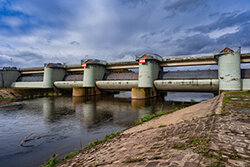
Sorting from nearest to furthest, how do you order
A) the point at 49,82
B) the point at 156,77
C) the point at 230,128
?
the point at 230,128 → the point at 156,77 → the point at 49,82

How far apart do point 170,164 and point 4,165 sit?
22.1 feet

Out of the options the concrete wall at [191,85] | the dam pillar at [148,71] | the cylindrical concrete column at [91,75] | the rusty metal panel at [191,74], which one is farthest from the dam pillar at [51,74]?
the rusty metal panel at [191,74]

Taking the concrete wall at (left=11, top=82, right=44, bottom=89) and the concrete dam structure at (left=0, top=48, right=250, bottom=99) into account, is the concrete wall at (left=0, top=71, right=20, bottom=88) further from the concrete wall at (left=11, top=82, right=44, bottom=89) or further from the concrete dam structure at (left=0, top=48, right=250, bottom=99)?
the concrete dam structure at (left=0, top=48, right=250, bottom=99)

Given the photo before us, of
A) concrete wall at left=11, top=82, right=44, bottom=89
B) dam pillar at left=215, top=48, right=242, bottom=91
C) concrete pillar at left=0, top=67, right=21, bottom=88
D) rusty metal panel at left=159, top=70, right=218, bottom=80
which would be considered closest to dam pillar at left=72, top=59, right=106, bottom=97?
rusty metal panel at left=159, top=70, right=218, bottom=80

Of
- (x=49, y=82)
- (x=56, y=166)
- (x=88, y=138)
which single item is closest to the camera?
(x=56, y=166)

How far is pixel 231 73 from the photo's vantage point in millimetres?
25438

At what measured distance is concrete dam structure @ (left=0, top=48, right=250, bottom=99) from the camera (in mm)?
25672

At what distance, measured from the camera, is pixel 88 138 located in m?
8.34

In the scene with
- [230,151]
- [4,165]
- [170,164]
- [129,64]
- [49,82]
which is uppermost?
[129,64]

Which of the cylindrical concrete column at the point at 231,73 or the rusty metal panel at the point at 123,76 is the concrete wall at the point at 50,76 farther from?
the cylindrical concrete column at the point at 231,73

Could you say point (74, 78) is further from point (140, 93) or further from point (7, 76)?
point (7, 76)

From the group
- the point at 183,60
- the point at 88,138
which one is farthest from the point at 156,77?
the point at 88,138

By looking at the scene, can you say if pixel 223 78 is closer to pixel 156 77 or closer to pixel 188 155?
pixel 156 77

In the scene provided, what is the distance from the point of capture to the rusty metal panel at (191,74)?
3008 centimetres
